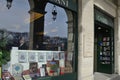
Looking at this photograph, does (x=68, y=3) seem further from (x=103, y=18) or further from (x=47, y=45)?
(x=103, y=18)

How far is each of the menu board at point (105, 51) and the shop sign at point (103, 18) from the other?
91 centimetres

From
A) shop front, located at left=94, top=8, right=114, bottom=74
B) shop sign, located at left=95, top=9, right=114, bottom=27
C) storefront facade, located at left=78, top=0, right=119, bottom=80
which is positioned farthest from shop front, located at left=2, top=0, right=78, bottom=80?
shop front, located at left=94, top=8, right=114, bottom=74

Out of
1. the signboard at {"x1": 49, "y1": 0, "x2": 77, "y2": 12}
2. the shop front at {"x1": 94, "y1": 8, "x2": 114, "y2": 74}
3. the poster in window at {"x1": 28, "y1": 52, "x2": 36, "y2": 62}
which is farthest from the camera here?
the shop front at {"x1": 94, "y1": 8, "x2": 114, "y2": 74}

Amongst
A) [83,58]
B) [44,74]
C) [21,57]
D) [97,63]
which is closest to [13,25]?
[21,57]

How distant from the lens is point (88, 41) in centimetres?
1019

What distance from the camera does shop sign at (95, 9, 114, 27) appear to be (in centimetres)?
1185

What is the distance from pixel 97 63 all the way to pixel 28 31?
8554 mm

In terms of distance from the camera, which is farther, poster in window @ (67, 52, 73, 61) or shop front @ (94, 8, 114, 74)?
shop front @ (94, 8, 114, 74)

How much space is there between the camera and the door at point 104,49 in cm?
1468

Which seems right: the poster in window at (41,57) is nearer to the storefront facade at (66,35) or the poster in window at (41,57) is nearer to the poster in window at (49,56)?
the storefront facade at (66,35)

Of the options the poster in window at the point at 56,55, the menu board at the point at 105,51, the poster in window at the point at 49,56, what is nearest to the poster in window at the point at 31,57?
the poster in window at the point at 49,56

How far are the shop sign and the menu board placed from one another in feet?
3.00

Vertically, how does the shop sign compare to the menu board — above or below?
above

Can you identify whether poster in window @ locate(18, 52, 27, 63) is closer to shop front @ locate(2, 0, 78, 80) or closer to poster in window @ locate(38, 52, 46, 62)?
shop front @ locate(2, 0, 78, 80)
